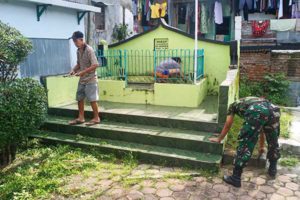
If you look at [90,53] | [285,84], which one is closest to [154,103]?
[90,53]

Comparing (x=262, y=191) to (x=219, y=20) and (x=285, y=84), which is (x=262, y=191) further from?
(x=219, y=20)

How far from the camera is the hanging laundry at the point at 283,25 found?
35.7 feet

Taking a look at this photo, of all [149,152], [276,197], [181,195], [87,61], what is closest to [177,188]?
[181,195]

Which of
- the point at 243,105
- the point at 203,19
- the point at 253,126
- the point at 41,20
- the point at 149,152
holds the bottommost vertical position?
the point at 149,152

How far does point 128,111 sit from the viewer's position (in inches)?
247

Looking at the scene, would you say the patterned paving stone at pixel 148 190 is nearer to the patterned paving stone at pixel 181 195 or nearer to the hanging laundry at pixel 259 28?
the patterned paving stone at pixel 181 195

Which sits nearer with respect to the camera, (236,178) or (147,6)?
(236,178)

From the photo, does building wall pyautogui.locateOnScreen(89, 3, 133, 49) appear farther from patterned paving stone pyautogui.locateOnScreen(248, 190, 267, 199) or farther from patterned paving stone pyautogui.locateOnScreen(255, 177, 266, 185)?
patterned paving stone pyautogui.locateOnScreen(248, 190, 267, 199)

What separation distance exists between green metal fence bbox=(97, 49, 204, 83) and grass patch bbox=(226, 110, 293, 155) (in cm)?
171

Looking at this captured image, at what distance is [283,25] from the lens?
36.0 feet

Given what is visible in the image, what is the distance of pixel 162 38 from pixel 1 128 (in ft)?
18.3

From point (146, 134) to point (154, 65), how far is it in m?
2.46

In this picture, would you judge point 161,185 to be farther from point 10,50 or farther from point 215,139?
point 10,50

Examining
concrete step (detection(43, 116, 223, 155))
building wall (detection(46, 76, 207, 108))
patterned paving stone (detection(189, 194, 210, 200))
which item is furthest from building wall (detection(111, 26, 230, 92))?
patterned paving stone (detection(189, 194, 210, 200))
